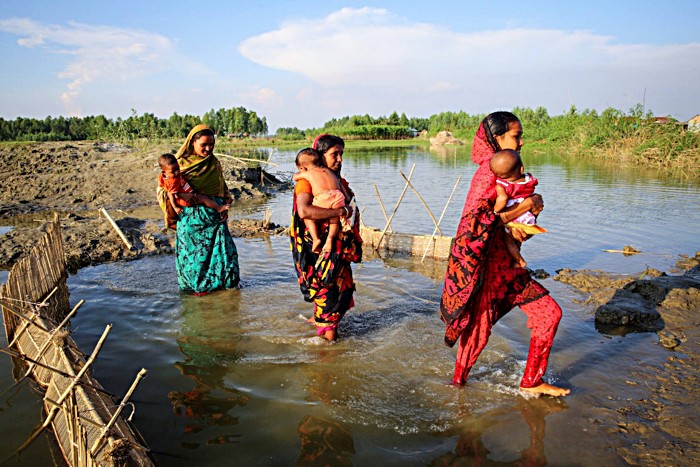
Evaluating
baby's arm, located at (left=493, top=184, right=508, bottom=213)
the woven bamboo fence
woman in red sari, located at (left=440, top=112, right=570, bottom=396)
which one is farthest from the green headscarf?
baby's arm, located at (left=493, top=184, right=508, bottom=213)

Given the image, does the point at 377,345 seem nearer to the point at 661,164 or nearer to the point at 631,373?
the point at 631,373

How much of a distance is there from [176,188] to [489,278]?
3203 mm

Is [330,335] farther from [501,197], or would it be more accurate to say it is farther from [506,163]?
[506,163]

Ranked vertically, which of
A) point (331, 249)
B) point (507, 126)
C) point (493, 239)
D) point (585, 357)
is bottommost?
point (585, 357)

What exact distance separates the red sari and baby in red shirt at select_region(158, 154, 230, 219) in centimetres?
294

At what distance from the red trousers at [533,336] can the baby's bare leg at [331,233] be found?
1.26 m

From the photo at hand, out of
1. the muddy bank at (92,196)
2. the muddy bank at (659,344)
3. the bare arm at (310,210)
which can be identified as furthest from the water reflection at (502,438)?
the muddy bank at (92,196)

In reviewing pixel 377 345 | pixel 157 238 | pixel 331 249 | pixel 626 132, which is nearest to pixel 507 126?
pixel 331 249

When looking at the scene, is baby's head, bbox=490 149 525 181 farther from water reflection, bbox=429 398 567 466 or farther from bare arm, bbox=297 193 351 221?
water reflection, bbox=429 398 567 466

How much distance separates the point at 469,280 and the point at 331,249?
129 cm

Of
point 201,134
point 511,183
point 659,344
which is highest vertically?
point 201,134

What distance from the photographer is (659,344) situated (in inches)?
159

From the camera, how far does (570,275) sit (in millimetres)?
5953

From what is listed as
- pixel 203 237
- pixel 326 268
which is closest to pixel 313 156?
pixel 326 268
